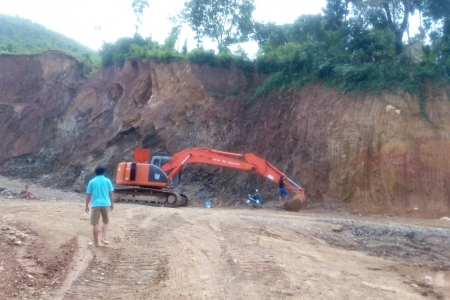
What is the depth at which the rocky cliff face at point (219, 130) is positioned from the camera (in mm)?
20734

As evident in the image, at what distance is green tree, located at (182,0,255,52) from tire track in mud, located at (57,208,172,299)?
2682cm

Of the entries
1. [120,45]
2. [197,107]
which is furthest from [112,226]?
[120,45]

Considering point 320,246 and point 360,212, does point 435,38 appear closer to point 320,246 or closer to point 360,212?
point 360,212

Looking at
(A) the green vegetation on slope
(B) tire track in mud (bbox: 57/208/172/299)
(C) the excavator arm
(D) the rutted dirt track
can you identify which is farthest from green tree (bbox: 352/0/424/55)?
(A) the green vegetation on slope

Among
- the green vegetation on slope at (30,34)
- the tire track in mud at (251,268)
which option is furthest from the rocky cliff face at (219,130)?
the green vegetation on slope at (30,34)

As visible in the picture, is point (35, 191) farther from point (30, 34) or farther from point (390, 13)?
point (30, 34)

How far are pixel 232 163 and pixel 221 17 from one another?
61.3ft

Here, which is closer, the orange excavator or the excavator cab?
the orange excavator

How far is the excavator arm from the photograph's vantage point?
2039 cm

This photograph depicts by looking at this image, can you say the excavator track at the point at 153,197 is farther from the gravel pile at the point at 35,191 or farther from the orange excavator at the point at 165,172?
the gravel pile at the point at 35,191

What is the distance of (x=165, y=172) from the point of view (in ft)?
70.6

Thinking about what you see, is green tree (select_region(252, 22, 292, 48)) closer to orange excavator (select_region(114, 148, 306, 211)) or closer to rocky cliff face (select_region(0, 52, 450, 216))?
rocky cliff face (select_region(0, 52, 450, 216))

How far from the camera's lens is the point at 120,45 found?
3631 centimetres

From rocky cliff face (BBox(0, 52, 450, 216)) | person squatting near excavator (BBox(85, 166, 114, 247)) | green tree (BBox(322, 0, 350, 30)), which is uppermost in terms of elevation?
green tree (BBox(322, 0, 350, 30))
